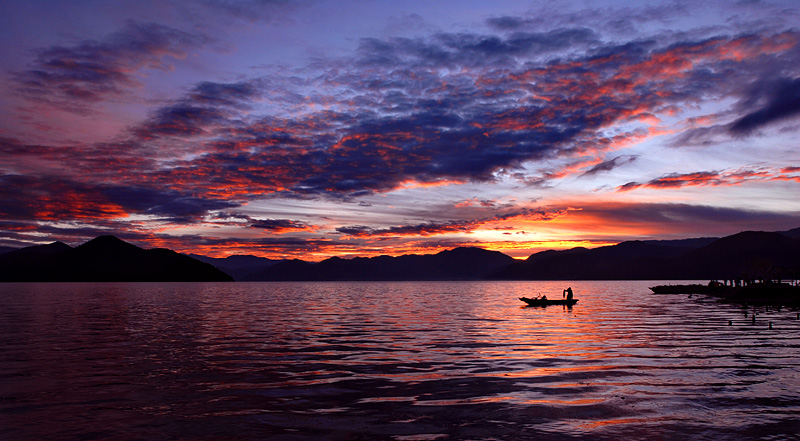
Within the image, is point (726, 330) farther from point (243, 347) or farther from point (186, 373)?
point (186, 373)

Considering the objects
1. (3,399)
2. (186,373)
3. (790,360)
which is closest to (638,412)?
(790,360)

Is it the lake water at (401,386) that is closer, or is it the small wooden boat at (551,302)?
the lake water at (401,386)

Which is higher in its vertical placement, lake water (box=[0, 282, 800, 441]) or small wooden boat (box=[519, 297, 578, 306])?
small wooden boat (box=[519, 297, 578, 306])

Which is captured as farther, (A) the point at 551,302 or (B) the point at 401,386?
(A) the point at 551,302

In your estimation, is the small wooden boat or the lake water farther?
the small wooden boat

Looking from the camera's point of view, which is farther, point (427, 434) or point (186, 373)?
point (186, 373)

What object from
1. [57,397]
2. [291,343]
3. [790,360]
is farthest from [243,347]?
[790,360]

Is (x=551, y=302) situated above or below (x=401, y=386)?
above

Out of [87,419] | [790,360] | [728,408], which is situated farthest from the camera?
[790,360]

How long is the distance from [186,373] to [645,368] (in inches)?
949

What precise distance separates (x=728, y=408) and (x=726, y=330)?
3354 cm

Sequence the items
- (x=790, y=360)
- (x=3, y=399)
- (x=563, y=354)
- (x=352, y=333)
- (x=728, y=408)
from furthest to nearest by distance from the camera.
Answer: (x=352, y=333)
(x=563, y=354)
(x=790, y=360)
(x=3, y=399)
(x=728, y=408)

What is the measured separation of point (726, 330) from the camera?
A: 1912 inches

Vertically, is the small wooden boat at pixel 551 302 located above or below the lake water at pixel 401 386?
above
